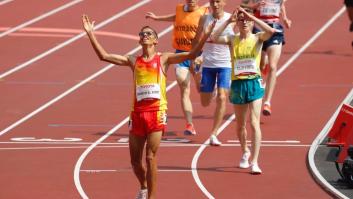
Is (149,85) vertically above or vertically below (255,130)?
above

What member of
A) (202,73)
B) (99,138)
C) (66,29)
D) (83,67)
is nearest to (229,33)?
(202,73)

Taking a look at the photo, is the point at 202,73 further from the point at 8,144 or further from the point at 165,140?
the point at 8,144

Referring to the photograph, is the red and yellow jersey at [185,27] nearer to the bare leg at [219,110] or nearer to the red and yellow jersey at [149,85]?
the bare leg at [219,110]

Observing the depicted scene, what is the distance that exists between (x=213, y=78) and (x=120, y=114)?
9.32ft

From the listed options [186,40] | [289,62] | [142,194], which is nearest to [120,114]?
Answer: [186,40]

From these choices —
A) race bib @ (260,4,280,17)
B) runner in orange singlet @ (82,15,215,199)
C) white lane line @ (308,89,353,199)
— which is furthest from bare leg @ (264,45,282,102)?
runner in orange singlet @ (82,15,215,199)

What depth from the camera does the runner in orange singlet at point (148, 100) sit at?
1330 cm

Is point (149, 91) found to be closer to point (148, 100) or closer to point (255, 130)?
point (148, 100)

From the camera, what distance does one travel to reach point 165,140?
17672mm

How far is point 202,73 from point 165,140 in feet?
3.83

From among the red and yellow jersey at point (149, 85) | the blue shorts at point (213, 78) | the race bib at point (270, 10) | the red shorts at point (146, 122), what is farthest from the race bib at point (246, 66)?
the race bib at point (270, 10)

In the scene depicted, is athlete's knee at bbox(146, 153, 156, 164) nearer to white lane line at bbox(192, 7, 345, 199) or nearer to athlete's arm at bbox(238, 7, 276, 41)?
white lane line at bbox(192, 7, 345, 199)

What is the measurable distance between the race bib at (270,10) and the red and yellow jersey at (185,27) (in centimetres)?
152

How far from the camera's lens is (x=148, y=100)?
13391 mm
